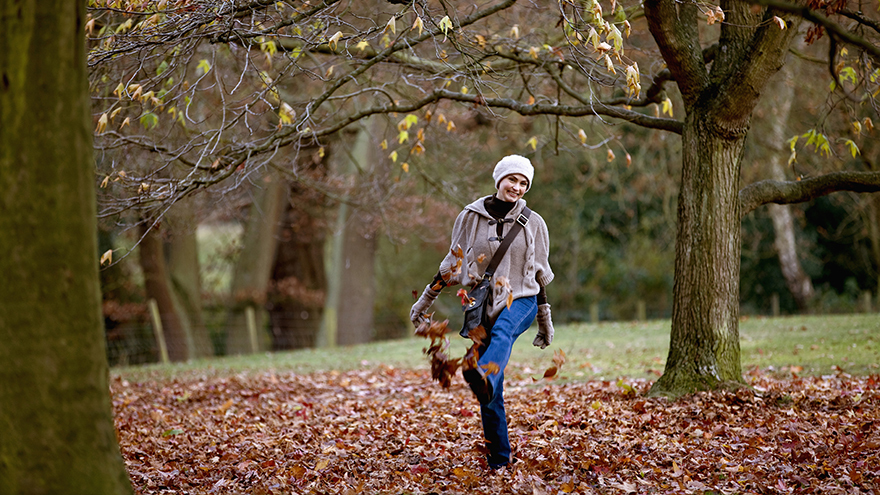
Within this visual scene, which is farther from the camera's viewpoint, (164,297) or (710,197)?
(164,297)

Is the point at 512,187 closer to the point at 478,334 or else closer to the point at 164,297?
the point at 478,334

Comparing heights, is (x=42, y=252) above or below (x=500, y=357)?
above

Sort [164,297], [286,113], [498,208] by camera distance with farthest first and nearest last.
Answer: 1. [164,297]
2. [286,113]
3. [498,208]

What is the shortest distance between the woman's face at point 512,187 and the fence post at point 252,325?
14.6 metres

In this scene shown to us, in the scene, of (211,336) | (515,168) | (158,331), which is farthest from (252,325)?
(515,168)

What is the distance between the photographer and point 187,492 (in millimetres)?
4621

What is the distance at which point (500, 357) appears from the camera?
176 inches

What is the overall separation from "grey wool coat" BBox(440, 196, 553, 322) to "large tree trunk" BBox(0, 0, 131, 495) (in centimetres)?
221

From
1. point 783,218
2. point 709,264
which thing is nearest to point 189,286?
point 709,264

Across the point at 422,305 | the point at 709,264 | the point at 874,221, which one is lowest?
the point at 422,305

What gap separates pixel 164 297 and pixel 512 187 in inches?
556

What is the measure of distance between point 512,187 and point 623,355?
834 centimetres

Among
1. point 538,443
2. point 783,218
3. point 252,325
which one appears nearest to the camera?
point 538,443

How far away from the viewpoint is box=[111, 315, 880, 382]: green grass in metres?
9.84
